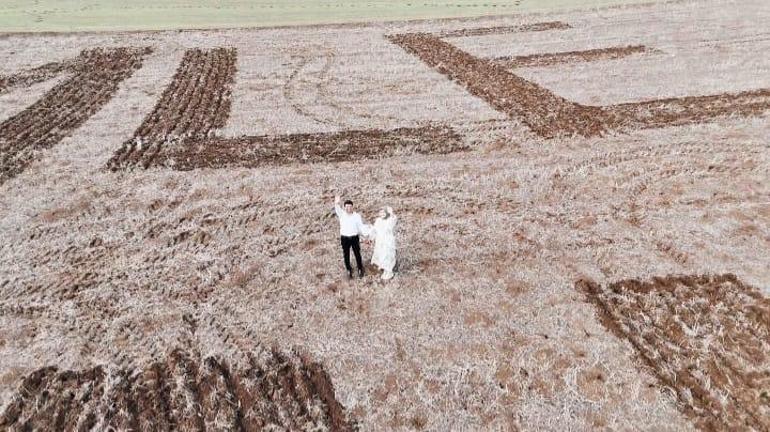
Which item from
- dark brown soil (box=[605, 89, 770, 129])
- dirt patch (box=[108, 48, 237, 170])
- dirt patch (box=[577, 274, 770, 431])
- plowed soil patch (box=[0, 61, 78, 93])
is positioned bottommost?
dirt patch (box=[577, 274, 770, 431])

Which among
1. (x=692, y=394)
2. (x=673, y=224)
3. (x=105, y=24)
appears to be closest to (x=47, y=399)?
(x=692, y=394)

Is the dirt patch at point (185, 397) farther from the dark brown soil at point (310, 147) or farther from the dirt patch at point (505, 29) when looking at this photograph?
the dirt patch at point (505, 29)

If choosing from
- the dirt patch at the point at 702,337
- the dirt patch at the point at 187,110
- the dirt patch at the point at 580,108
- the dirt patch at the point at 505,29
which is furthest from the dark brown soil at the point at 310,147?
the dirt patch at the point at 505,29

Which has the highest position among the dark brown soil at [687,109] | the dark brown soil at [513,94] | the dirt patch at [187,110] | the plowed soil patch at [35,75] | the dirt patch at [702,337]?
the plowed soil patch at [35,75]

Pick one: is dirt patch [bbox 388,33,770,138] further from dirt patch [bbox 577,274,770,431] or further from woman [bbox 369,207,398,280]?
woman [bbox 369,207,398,280]

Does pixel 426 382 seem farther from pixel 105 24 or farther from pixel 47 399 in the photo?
pixel 105 24

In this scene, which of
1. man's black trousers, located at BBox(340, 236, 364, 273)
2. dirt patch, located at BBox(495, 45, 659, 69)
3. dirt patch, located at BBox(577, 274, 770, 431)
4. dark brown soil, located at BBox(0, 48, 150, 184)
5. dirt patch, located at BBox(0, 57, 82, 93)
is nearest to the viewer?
dirt patch, located at BBox(577, 274, 770, 431)

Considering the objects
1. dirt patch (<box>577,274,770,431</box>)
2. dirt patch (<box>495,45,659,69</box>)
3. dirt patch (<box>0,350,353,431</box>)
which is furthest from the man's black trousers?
dirt patch (<box>495,45,659,69</box>)
